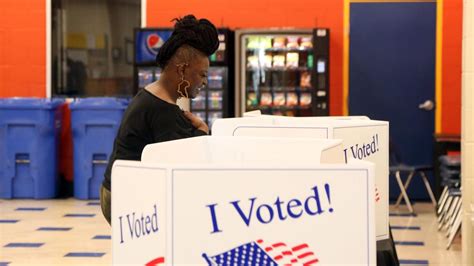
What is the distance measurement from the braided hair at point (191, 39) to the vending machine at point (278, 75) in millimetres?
6976

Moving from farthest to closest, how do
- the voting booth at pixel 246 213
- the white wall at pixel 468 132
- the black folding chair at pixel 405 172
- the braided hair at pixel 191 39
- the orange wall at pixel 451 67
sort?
the orange wall at pixel 451 67, the black folding chair at pixel 405 172, the white wall at pixel 468 132, the braided hair at pixel 191 39, the voting booth at pixel 246 213

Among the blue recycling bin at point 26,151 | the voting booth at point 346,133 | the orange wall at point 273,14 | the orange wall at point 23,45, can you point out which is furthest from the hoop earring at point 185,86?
the orange wall at point 23,45

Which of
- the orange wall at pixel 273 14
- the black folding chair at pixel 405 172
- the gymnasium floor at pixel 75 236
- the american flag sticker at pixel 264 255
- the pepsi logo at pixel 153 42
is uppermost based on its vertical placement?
the orange wall at pixel 273 14

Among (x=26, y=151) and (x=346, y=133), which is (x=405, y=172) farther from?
(x=346, y=133)

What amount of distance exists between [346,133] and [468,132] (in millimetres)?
3202

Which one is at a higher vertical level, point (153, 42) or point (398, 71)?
point (153, 42)

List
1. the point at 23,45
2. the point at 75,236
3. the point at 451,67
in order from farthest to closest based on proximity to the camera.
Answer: the point at 23,45, the point at 451,67, the point at 75,236

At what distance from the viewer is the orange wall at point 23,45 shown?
10836 mm

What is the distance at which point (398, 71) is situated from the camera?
10.4 metres

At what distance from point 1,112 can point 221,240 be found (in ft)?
29.0

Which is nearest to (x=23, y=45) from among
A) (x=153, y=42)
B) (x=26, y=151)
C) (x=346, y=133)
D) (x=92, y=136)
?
(x=26, y=151)

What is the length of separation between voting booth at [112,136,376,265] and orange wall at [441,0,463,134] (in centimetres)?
855

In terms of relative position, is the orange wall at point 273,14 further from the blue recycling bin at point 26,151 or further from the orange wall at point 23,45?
the blue recycling bin at point 26,151

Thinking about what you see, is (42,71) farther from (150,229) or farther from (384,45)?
(150,229)
